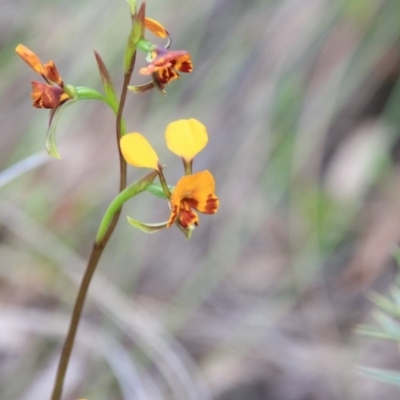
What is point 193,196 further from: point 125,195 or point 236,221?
point 236,221

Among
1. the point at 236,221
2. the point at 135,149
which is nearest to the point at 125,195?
the point at 135,149

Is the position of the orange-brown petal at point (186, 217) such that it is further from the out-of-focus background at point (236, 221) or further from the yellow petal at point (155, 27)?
the out-of-focus background at point (236, 221)

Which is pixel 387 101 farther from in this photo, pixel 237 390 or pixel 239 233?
pixel 237 390

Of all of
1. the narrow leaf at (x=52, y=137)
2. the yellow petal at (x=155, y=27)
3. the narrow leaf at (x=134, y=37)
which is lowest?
the narrow leaf at (x=52, y=137)

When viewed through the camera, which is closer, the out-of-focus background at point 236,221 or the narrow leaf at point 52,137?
the narrow leaf at point 52,137

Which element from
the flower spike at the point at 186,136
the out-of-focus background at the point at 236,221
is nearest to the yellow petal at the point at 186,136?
the flower spike at the point at 186,136

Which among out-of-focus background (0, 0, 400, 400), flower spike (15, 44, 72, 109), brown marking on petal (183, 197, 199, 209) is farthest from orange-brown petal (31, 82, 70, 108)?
out-of-focus background (0, 0, 400, 400)
